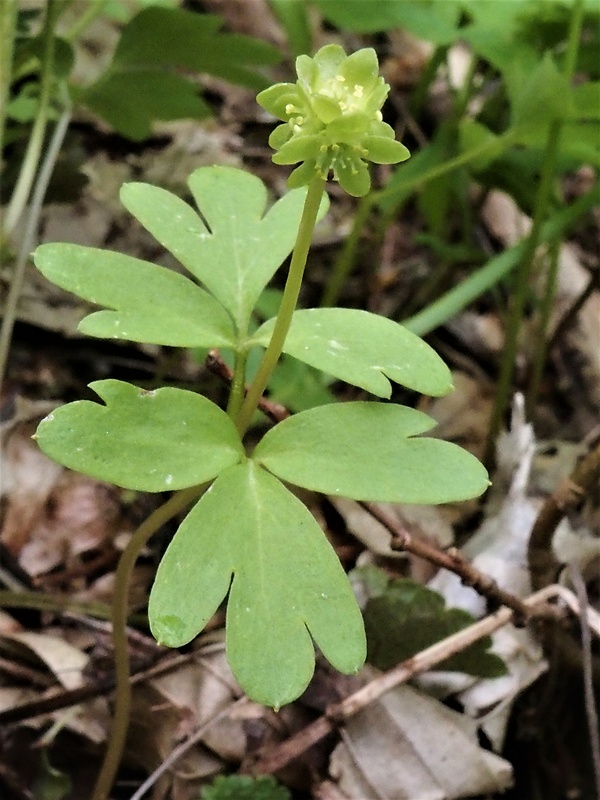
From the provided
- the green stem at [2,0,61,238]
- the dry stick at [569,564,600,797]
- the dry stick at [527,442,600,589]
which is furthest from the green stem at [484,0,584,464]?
the green stem at [2,0,61,238]

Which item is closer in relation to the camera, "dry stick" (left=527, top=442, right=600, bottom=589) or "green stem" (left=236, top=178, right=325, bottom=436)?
"green stem" (left=236, top=178, right=325, bottom=436)

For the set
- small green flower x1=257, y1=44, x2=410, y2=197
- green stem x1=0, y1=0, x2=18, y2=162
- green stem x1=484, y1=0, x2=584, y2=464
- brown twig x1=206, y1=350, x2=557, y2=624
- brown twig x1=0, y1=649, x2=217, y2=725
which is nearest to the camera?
small green flower x1=257, y1=44, x2=410, y2=197

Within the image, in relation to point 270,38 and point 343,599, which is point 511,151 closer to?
point 343,599

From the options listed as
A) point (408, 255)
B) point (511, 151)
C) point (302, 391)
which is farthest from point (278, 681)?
point (408, 255)

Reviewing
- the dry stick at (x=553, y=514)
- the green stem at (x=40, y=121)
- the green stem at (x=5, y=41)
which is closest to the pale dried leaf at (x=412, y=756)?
the dry stick at (x=553, y=514)

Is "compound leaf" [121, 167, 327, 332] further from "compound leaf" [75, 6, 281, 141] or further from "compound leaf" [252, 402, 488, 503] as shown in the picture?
"compound leaf" [75, 6, 281, 141]

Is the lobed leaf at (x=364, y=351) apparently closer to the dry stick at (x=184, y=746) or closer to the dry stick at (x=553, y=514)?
the dry stick at (x=553, y=514)

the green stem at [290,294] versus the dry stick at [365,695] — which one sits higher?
the green stem at [290,294]
